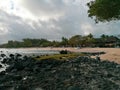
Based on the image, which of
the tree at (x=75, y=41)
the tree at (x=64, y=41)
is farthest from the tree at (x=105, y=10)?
the tree at (x=64, y=41)

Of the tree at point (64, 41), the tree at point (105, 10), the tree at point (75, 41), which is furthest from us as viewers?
the tree at point (64, 41)

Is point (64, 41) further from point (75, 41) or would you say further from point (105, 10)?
point (105, 10)

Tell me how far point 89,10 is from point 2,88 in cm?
2846

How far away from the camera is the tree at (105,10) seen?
1557 inches

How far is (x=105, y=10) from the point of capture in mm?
41156

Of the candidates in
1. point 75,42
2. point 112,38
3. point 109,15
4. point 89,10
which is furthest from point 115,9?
point 75,42

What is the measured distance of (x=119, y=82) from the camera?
19.0 meters

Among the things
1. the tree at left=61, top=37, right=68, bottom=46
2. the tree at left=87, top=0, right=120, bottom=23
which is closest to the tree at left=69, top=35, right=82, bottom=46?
the tree at left=61, top=37, right=68, bottom=46

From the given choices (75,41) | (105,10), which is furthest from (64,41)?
(105,10)

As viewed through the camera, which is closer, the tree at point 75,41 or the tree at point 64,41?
the tree at point 75,41

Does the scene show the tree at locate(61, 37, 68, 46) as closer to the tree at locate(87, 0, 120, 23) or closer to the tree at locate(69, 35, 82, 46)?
the tree at locate(69, 35, 82, 46)

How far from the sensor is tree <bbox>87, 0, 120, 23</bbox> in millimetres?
39556

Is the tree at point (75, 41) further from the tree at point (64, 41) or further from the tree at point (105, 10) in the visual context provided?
the tree at point (105, 10)

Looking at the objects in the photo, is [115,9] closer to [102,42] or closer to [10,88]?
[10,88]
